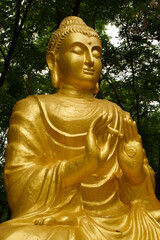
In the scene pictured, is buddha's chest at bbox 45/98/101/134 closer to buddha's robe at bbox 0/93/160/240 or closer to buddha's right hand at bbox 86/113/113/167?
buddha's robe at bbox 0/93/160/240

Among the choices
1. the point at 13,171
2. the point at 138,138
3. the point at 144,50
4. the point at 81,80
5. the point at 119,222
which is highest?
the point at 144,50

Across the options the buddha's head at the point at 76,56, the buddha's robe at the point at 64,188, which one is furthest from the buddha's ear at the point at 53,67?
the buddha's robe at the point at 64,188

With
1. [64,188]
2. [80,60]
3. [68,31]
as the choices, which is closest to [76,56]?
[80,60]

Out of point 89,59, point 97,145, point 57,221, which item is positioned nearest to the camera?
point 57,221

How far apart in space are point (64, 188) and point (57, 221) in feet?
1.24

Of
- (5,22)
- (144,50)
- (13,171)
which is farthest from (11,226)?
(144,50)

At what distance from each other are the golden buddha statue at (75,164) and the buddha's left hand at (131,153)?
11 mm

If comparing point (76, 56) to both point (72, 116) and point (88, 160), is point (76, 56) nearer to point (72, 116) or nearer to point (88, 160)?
point (72, 116)

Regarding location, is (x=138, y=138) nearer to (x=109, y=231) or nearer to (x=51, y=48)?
(x=109, y=231)

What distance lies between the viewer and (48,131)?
384cm

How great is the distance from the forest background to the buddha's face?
3.43 meters

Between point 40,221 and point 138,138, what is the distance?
1.39 metres

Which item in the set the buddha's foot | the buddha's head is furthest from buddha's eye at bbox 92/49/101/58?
the buddha's foot

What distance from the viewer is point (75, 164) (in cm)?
321
